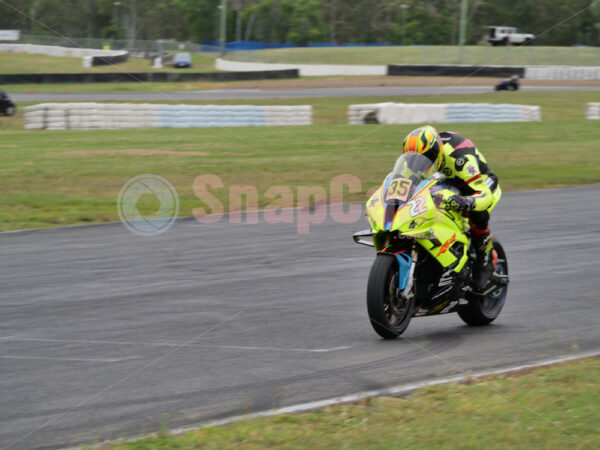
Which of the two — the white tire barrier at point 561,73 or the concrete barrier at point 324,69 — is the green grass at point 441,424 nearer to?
the white tire barrier at point 561,73

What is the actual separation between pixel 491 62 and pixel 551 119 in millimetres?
32374

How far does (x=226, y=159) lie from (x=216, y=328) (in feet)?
41.6

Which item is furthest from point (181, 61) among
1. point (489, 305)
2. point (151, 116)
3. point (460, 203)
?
point (460, 203)

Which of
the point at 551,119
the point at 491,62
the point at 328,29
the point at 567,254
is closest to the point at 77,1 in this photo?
the point at 328,29

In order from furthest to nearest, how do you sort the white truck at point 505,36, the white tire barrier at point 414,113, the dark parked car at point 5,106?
the white truck at point 505,36
the dark parked car at point 5,106
the white tire barrier at point 414,113

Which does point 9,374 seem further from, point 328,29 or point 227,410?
point 328,29

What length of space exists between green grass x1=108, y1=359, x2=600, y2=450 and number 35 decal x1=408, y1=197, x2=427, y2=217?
1348 millimetres

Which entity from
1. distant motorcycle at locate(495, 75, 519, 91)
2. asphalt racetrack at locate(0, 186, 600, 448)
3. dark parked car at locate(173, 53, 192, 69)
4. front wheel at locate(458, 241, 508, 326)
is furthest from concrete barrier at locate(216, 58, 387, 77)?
front wheel at locate(458, 241, 508, 326)

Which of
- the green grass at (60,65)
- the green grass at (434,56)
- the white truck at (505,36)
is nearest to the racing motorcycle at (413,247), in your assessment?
the green grass at (60,65)

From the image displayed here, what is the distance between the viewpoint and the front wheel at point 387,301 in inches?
223

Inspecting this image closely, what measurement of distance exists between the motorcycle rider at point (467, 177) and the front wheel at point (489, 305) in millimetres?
210

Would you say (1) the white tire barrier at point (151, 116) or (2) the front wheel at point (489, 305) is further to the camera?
(1) the white tire barrier at point (151, 116)

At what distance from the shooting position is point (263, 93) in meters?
41.0

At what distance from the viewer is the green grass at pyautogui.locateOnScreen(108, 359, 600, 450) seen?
400 centimetres
